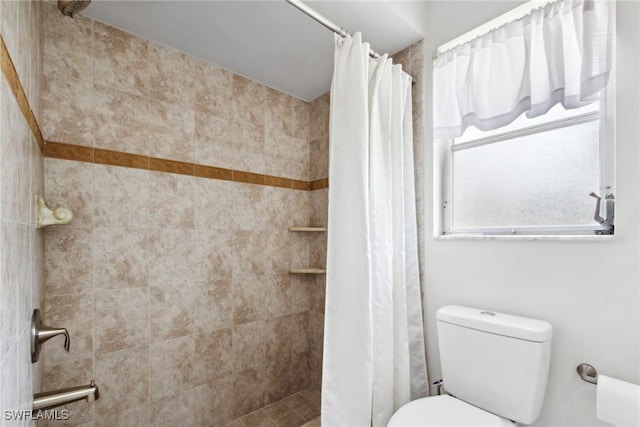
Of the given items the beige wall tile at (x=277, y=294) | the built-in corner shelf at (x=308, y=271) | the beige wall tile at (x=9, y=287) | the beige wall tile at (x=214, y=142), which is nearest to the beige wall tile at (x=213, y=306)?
the beige wall tile at (x=277, y=294)

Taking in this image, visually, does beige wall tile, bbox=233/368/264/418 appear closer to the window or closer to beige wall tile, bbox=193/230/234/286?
beige wall tile, bbox=193/230/234/286

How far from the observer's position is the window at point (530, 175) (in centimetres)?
119

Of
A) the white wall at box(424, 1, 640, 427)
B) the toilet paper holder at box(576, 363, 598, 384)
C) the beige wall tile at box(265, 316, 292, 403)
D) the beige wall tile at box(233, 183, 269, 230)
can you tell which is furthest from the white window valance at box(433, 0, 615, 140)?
the beige wall tile at box(265, 316, 292, 403)

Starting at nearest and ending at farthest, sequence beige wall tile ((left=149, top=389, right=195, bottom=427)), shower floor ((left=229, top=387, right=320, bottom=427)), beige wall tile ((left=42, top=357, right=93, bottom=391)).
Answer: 1. beige wall tile ((left=42, top=357, right=93, bottom=391))
2. beige wall tile ((left=149, top=389, right=195, bottom=427))
3. shower floor ((left=229, top=387, right=320, bottom=427))

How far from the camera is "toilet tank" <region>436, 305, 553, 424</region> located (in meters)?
1.12

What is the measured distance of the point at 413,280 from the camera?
158 cm

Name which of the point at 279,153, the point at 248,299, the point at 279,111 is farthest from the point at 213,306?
the point at 279,111

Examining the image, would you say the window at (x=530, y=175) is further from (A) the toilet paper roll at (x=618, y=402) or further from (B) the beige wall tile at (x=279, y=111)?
(B) the beige wall tile at (x=279, y=111)

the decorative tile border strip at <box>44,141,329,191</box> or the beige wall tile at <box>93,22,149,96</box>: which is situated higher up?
the beige wall tile at <box>93,22,149,96</box>

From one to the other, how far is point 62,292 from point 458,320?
185cm

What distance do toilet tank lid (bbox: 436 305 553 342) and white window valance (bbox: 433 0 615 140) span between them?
0.86 m

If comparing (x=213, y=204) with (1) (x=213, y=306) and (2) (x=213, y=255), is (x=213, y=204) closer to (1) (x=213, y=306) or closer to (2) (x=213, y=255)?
(2) (x=213, y=255)

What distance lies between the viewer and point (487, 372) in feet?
3.94

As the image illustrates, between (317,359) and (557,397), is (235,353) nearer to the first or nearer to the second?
(317,359)
